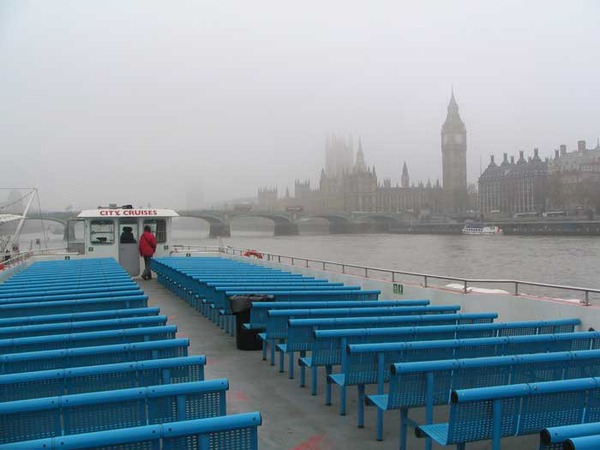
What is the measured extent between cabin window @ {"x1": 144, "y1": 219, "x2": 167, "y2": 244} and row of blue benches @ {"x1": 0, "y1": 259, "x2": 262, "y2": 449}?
1418 centimetres

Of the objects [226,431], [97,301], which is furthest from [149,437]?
[97,301]

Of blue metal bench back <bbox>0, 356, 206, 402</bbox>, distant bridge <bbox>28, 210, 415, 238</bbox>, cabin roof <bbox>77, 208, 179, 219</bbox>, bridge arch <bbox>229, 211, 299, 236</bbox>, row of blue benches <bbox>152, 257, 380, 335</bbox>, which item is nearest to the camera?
blue metal bench back <bbox>0, 356, 206, 402</bbox>

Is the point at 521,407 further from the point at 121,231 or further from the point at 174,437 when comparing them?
the point at 121,231

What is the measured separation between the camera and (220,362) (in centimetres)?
725

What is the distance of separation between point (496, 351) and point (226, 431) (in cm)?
300

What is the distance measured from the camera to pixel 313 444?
4.50 metres

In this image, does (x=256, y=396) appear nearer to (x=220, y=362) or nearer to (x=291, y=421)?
(x=291, y=421)

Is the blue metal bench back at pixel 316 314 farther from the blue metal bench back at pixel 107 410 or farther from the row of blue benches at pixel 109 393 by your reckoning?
the blue metal bench back at pixel 107 410

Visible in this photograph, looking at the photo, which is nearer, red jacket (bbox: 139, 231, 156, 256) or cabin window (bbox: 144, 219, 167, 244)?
red jacket (bbox: 139, 231, 156, 256)

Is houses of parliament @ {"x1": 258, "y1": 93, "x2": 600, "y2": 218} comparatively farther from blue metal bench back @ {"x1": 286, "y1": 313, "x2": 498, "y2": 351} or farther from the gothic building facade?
blue metal bench back @ {"x1": 286, "y1": 313, "x2": 498, "y2": 351}

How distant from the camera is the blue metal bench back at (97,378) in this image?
12.8 feet

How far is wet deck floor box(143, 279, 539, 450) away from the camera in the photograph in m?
4.53

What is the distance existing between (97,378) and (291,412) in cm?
198

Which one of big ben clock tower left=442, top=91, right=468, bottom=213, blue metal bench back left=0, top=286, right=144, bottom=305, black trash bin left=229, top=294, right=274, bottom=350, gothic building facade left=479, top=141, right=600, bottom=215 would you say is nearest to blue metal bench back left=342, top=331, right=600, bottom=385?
black trash bin left=229, top=294, right=274, bottom=350
